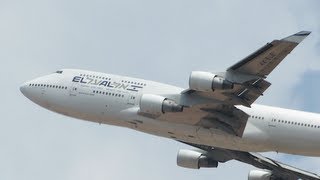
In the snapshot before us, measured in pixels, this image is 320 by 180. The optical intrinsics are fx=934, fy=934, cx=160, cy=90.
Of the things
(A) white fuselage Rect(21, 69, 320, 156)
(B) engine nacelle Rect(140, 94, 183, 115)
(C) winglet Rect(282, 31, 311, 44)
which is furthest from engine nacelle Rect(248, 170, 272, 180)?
(C) winglet Rect(282, 31, 311, 44)

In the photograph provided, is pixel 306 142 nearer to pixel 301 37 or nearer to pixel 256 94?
pixel 256 94

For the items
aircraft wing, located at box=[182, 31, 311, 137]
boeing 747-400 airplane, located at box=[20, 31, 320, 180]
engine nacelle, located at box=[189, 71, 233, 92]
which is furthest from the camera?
boeing 747-400 airplane, located at box=[20, 31, 320, 180]

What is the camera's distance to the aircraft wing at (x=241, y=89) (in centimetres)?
5074

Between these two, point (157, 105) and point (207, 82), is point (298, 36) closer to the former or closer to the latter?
point (207, 82)

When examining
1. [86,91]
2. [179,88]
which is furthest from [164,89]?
[86,91]

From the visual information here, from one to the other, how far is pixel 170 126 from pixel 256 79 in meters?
6.63

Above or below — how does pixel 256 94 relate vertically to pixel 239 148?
above

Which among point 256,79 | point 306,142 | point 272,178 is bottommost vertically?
point 272,178

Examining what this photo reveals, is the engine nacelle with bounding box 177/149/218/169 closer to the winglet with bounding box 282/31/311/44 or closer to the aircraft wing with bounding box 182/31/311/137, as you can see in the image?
the aircraft wing with bounding box 182/31/311/137

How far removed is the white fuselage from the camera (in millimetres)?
56250

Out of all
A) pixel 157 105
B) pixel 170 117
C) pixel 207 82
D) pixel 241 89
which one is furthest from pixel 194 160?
pixel 207 82

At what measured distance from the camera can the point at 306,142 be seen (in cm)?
5594

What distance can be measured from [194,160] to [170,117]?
25.8ft

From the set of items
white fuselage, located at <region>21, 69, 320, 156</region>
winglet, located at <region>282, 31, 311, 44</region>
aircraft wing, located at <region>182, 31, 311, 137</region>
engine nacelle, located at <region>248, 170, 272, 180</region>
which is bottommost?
engine nacelle, located at <region>248, 170, 272, 180</region>
